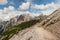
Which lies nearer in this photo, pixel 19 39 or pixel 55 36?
pixel 55 36

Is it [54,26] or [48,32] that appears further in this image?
[54,26]

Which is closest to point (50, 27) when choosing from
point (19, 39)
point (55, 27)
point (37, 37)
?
point (55, 27)

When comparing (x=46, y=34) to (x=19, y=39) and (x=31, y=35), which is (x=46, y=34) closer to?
(x=31, y=35)

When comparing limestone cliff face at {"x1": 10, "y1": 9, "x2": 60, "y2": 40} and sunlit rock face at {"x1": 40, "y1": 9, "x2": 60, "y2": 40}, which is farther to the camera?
sunlit rock face at {"x1": 40, "y1": 9, "x2": 60, "y2": 40}

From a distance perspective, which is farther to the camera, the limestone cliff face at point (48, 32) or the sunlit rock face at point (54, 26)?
the sunlit rock face at point (54, 26)

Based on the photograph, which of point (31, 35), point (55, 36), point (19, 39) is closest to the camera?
point (55, 36)

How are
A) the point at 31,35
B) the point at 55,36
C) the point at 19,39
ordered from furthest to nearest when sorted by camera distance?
the point at 19,39 → the point at 31,35 → the point at 55,36

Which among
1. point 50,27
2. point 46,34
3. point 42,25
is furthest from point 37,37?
point 42,25

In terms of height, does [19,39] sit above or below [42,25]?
below

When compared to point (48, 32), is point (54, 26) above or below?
above

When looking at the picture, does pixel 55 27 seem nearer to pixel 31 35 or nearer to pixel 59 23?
pixel 59 23

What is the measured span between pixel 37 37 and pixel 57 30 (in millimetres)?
3604

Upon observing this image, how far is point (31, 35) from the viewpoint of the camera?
1040 inches

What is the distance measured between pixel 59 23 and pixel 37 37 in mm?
4635
